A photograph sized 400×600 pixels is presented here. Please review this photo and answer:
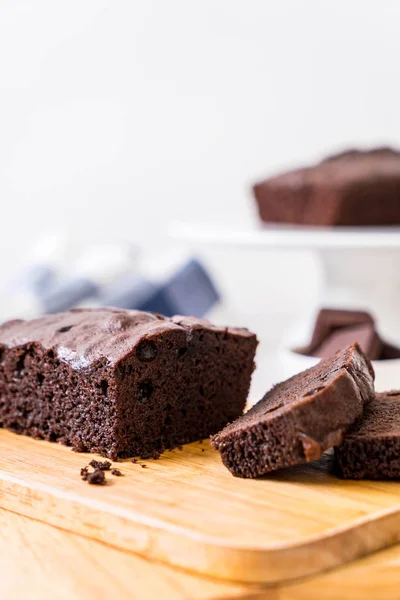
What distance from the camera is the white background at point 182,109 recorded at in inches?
264

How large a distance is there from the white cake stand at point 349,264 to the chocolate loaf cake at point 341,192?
113 millimetres

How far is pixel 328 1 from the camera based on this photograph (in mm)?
6504

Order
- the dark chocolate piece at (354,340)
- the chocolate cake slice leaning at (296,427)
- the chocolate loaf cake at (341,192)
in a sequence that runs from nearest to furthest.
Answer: the chocolate cake slice leaning at (296,427) → the dark chocolate piece at (354,340) → the chocolate loaf cake at (341,192)

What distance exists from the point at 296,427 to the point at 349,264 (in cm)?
243

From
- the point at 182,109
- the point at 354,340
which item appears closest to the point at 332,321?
the point at 354,340

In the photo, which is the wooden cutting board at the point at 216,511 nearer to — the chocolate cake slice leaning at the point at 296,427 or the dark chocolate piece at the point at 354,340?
the chocolate cake slice leaning at the point at 296,427

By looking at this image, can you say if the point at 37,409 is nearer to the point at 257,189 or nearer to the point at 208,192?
the point at 257,189

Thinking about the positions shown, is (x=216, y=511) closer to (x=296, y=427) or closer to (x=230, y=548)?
(x=230, y=548)

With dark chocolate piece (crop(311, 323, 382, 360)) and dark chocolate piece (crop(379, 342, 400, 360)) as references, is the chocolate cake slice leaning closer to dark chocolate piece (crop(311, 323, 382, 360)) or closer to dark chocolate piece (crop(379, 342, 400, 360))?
dark chocolate piece (crop(311, 323, 382, 360))

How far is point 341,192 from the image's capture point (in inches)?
200

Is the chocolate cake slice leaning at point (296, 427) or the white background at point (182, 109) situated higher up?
the white background at point (182, 109)

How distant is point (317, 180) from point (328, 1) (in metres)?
2.02

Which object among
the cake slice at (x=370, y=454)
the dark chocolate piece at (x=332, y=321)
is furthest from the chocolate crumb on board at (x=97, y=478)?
the dark chocolate piece at (x=332, y=321)

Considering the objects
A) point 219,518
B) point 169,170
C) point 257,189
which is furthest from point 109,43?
point 219,518
